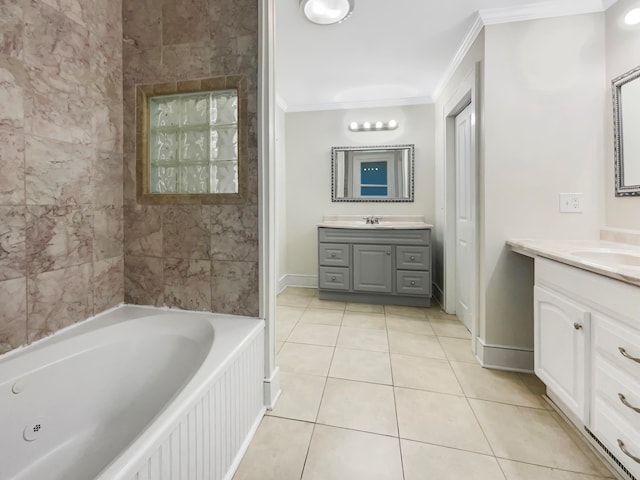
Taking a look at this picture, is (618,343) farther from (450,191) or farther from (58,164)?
(58,164)

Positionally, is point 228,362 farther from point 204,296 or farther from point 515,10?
point 515,10

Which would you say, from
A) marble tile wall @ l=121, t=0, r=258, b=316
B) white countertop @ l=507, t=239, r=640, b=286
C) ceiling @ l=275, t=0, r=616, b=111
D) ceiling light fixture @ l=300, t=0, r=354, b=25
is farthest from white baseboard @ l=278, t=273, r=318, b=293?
ceiling light fixture @ l=300, t=0, r=354, b=25

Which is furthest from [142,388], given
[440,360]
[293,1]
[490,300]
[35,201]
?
[293,1]

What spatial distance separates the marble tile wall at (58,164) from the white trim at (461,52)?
2220 millimetres

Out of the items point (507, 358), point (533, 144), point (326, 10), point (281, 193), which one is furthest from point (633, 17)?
point (281, 193)

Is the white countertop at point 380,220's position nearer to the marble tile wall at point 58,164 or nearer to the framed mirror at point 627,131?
the framed mirror at point 627,131

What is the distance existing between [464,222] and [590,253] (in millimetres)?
1005

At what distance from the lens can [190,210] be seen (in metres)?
1.55

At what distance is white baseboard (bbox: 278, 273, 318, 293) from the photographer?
3664 millimetres

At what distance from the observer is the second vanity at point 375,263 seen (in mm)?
2883

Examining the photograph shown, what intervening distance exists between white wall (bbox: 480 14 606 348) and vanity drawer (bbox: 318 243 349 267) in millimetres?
1451

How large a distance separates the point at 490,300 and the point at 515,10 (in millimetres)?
1822

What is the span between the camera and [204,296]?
155 cm

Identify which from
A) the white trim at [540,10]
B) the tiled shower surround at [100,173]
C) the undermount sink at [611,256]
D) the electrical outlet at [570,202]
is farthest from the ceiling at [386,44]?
the undermount sink at [611,256]
